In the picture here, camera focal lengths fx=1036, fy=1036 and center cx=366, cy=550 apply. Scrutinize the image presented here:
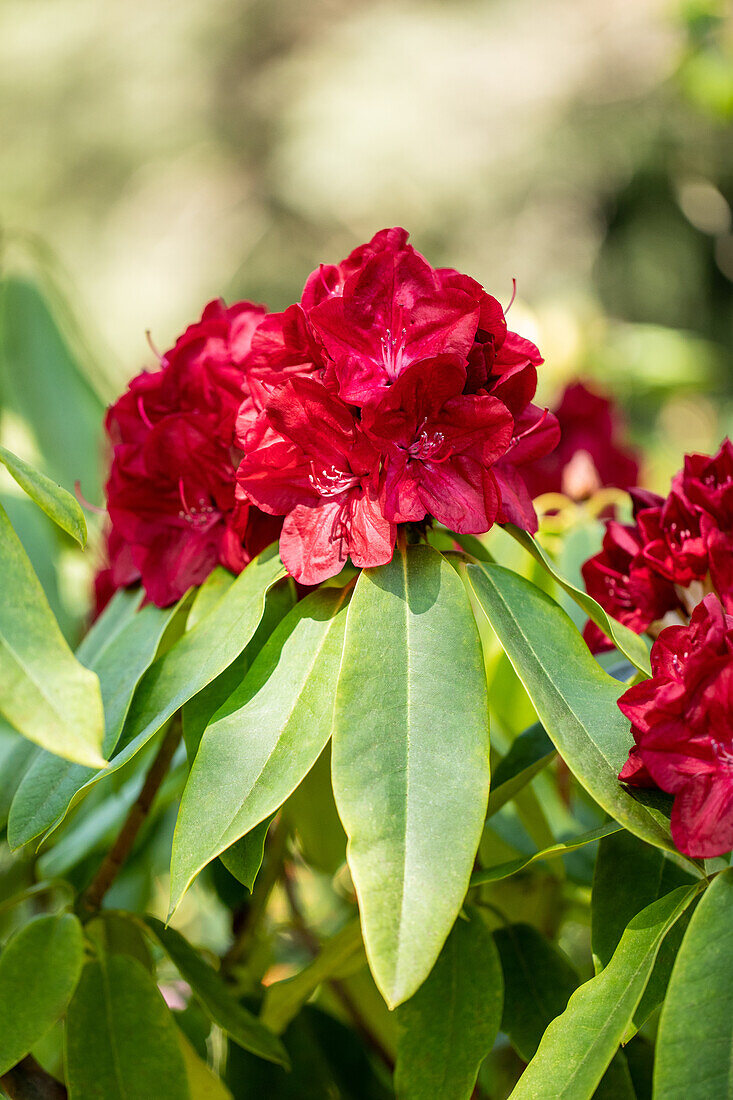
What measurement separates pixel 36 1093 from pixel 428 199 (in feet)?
16.7

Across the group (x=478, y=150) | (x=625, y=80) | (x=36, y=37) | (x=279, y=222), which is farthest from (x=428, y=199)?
(x=36, y=37)

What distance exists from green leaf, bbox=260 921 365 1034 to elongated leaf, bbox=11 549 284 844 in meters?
0.21

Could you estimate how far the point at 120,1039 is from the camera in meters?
0.64

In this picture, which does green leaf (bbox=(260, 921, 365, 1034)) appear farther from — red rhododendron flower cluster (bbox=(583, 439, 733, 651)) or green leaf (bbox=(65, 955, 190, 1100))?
red rhododendron flower cluster (bbox=(583, 439, 733, 651))

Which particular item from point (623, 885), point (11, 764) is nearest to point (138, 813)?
point (11, 764)

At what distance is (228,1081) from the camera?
0.82 meters

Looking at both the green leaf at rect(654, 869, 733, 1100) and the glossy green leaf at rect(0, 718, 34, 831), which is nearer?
the green leaf at rect(654, 869, 733, 1100)

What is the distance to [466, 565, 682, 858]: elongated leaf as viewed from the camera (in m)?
0.51

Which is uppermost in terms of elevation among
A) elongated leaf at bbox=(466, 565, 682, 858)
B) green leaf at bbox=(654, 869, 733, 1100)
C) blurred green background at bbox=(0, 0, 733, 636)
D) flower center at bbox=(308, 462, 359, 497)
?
blurred green background at bbox=(0, 0, 733, 636)

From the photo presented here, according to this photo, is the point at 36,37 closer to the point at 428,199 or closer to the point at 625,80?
the point at 428,199

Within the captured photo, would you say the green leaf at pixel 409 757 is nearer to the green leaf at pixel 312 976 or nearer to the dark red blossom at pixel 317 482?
the dark red blossom at pixel 317 482

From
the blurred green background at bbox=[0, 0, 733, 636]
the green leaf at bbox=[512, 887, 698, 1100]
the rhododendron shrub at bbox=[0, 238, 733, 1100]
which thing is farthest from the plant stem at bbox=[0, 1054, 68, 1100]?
the blurred green background at bbox=[0, 0, 733, 636]

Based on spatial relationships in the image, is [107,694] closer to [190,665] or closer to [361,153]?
[190,665]

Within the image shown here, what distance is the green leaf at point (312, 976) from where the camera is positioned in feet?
2.26
